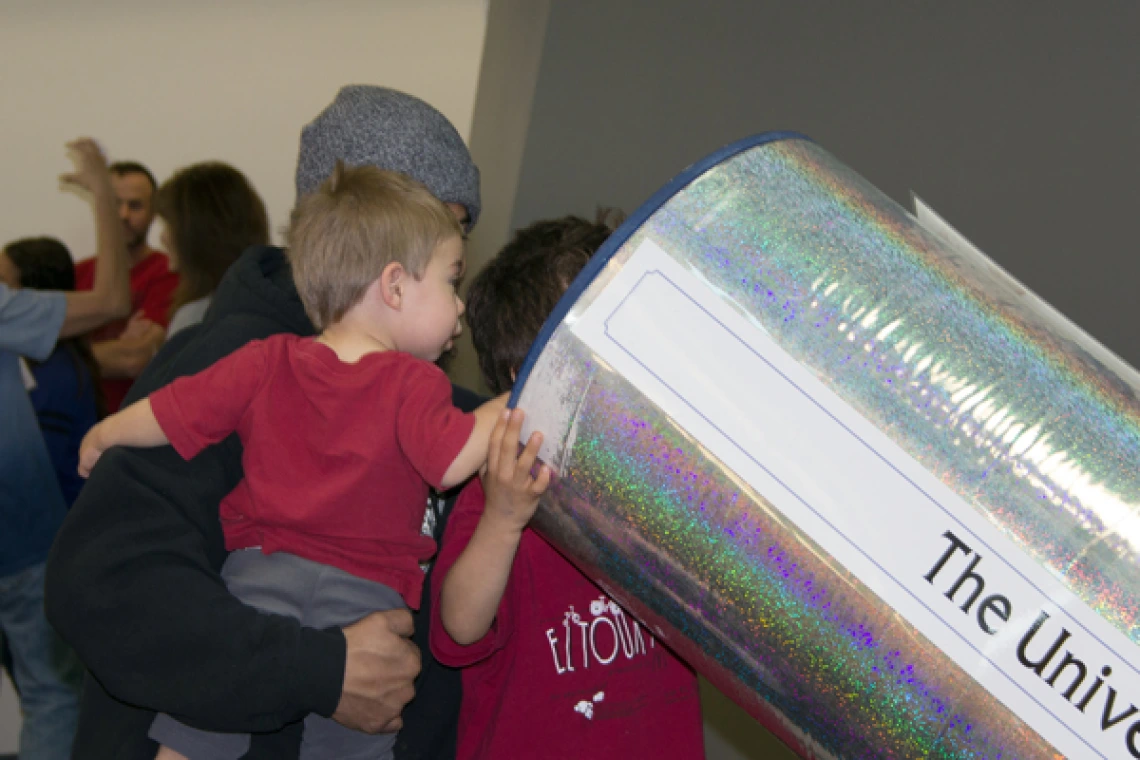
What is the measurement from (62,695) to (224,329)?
1429 millimetres

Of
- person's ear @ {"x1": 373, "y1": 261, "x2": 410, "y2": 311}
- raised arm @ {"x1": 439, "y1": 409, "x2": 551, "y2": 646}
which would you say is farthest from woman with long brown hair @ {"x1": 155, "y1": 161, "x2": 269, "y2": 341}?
raised arm @ {"x1": 439, "y1": 409, "x2": 551, "y2": 646}

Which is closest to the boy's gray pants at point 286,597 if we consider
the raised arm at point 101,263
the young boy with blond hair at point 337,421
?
the young boy with blond hair at point 337,421

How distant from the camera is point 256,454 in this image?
2.93 feet

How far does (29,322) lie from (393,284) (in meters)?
1.29

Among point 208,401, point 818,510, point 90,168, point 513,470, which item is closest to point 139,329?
point 90,168

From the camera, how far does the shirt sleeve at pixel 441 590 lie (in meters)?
0.90

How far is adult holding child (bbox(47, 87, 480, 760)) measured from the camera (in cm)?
81

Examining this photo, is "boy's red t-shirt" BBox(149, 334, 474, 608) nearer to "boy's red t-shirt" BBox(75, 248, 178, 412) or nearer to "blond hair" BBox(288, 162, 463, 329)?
"blond hair" BBox(288, 162, 463, 329)

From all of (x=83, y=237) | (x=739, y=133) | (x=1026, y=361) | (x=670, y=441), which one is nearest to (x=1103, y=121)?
(x=739, y=133)

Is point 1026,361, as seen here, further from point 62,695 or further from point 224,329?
point 62,695

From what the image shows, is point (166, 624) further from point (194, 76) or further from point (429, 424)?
point (194, 76)

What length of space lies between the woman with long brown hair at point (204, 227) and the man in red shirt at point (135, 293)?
0.47 meters

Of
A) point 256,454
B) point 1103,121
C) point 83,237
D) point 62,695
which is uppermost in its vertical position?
point 1103,121

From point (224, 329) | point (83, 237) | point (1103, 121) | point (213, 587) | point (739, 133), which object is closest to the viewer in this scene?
point (213, 587)
